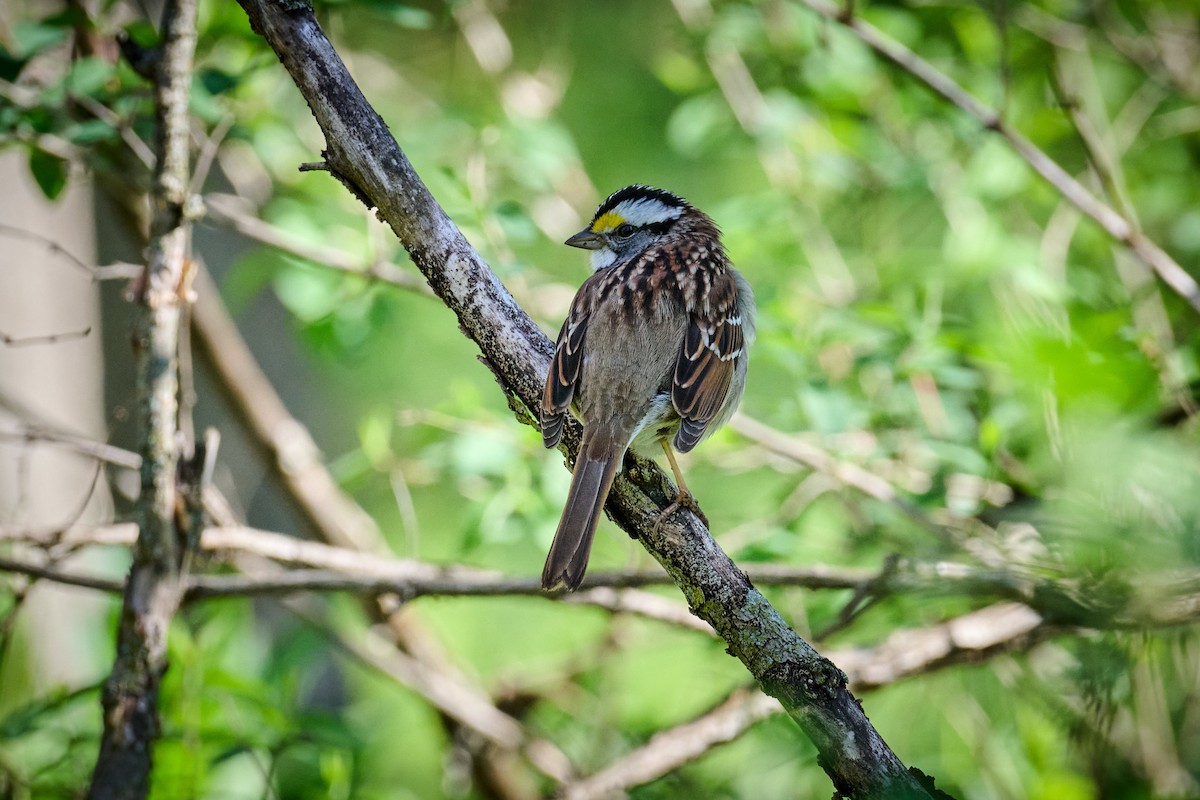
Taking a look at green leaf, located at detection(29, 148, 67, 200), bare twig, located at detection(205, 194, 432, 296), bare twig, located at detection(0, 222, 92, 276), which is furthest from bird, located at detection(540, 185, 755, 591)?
green leaf, located at detection(29, 148, 67, 200)

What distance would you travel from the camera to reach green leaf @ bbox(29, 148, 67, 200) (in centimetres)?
332

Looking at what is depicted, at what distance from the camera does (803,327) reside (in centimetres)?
385

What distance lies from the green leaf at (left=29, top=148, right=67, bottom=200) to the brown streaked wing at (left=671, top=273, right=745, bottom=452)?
7.27ft

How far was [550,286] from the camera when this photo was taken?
4.56 m

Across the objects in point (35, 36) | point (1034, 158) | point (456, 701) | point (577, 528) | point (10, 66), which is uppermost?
point (35, 36)

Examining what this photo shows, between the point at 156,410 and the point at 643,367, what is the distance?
4.80 ft

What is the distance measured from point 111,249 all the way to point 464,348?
2796mm

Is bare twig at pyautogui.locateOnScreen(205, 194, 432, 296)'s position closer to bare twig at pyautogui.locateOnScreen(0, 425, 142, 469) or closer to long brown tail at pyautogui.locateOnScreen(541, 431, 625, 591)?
bare twig at pyautogui.locateOnScreen(0, 425, 142, 469)

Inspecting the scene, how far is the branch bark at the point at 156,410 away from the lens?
2.72m

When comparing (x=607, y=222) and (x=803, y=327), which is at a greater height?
(x=607, y=222)

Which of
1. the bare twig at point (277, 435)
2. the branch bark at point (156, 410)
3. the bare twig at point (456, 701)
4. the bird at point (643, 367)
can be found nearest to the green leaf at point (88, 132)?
the branch bark at point (156, 410)

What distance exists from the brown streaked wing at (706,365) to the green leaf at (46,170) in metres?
2.21

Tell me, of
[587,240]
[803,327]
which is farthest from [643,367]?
[587,240]

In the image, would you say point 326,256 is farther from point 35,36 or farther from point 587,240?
point 35,36
